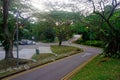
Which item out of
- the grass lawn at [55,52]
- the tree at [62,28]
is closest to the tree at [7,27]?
the grass lawn at [55,52]

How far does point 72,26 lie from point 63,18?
25.1 feet

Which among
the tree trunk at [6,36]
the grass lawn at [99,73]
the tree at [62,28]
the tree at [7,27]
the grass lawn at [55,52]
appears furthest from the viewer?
the tree at [62,28]

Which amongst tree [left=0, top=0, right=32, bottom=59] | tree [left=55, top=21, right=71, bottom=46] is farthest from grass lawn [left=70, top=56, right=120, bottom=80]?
tree [left=55, top=21, right=71, bottom=46]

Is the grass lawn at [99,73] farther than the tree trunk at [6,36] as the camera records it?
No

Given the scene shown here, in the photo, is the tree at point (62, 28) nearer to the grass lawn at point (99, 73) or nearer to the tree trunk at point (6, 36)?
the tree trunk at point (6, 36)

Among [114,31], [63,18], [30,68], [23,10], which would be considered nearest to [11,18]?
[23,10]

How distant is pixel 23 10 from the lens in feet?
83.7

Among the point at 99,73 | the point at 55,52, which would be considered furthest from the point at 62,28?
the point at 99,73

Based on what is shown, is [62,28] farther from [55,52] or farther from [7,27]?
[7,27]

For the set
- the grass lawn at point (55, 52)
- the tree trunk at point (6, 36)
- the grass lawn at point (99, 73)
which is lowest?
the grass lawn at point (55, 52)

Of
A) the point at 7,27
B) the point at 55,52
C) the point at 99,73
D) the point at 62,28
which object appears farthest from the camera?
the point at 62,28

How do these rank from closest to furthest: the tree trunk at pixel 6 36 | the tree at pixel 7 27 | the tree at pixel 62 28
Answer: the tree trunk at pixel 6 36 → the tree at pixel 7 27 → the tree at pixel 62 28

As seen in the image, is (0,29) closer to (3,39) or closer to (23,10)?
(3,39)

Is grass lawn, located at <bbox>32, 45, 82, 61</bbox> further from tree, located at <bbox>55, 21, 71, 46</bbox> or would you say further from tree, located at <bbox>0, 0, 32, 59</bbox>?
tree, located at <bbox>55, 21, 71, 46</bbox>
